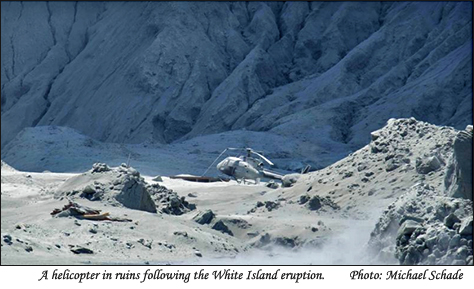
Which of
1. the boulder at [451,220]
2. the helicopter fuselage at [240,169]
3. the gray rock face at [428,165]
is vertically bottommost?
the helicopter fuselage at [240,169]

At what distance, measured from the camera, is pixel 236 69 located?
76438 millimetres

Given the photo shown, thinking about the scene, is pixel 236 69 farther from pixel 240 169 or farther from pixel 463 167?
pixel 463 167

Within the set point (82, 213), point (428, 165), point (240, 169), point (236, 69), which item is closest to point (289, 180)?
point (240, 169)

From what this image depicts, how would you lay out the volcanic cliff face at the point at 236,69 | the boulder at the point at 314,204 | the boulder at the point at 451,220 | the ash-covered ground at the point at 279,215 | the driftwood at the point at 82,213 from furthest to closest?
the volcanic cliff face at the point at 236,69 → the boulder at the point at 314,204 → the driftwood at the point at 82,213 → the ash-covered ground at the point at 279,215 → the boulder at the point at 451,220

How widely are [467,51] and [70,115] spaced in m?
26.0

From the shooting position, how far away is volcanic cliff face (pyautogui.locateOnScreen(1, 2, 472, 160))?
220 feet

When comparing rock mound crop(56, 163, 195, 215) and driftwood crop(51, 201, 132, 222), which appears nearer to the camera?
driftwood crop(51, 201, 132, 222)

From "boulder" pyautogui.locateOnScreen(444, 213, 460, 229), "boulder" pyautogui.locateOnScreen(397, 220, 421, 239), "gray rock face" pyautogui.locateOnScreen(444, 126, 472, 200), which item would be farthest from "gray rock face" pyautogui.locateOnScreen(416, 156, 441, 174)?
"boulder" pyautogui.locateOnScreen(444, 213, 460, 229)

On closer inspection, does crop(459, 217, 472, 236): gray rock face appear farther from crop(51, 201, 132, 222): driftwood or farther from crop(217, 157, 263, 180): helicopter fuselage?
crop(217, 157, 263, 180): helicopter fuselage

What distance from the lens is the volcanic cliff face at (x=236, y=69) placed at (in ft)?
220

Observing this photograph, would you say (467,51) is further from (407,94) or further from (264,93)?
(264,93)

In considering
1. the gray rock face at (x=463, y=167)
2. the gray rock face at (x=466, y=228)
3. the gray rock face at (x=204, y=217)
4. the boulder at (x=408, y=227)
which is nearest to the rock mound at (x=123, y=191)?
the gray rock face at (x=204, y=217)

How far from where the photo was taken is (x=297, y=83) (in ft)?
246

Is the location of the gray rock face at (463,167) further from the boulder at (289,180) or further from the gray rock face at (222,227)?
the boulder at (289,180)
